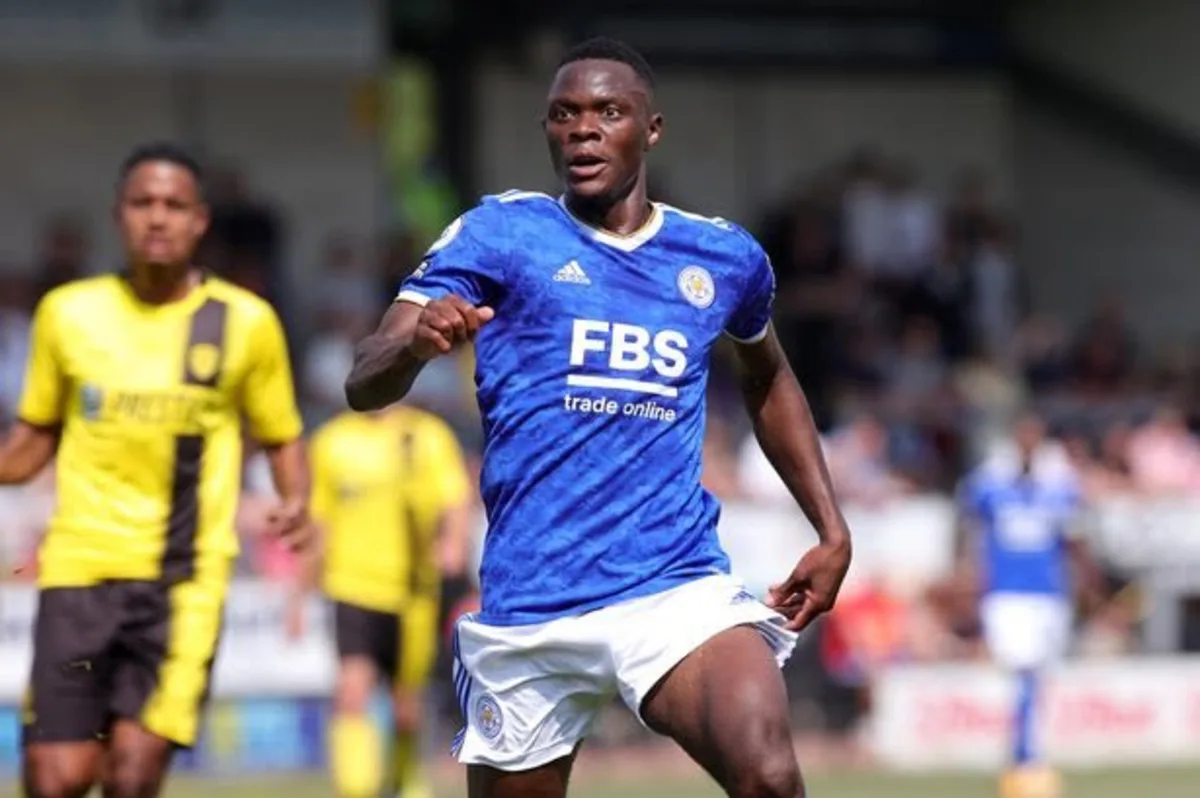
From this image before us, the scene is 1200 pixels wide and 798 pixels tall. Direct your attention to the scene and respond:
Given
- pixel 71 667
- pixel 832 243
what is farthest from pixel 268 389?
pixel 832 243

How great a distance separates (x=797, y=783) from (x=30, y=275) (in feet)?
44.1

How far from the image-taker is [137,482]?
904cm

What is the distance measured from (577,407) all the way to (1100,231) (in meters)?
19.3

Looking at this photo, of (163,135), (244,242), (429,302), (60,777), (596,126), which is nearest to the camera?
(429,302)

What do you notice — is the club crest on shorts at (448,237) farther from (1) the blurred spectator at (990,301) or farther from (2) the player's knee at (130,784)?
(1) the blurred spectator at (990,301)

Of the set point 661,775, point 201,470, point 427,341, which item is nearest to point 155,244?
point 201,470

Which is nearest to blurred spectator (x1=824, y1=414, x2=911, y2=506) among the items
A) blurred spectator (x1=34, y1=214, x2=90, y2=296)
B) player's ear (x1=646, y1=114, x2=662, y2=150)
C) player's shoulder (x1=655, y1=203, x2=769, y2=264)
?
blurred spectator (x1=34, y1=214, x2=90, y2=296)

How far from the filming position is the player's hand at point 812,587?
716 cm

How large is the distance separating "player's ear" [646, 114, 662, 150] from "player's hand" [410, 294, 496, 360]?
99 cm

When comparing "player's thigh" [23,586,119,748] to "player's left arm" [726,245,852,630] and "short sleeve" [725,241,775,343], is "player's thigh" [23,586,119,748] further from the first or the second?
"short sleeve" [725,241,775,343]

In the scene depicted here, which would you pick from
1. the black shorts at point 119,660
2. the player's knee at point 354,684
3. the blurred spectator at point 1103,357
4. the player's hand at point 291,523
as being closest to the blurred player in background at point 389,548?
the player's knee at point 354,684

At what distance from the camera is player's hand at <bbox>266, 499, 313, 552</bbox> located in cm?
918

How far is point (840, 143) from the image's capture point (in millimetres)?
24953

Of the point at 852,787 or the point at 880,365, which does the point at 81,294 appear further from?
the point at 880,365
